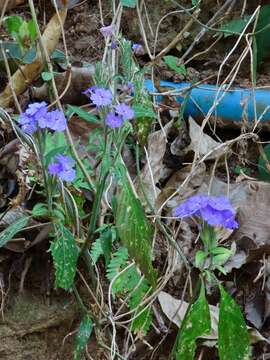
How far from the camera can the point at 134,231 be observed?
1.32 metres

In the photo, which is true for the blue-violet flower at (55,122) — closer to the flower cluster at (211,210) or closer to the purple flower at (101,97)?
the purple flower at (101,97)

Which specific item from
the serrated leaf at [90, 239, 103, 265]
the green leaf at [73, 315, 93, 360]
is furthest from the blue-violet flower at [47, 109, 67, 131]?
the green leaf at [73, 315, 93, 360]

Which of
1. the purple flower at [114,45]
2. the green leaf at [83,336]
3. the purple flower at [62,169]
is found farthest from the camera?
the purple flower at [114,45]

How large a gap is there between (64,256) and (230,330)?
36 centimetres

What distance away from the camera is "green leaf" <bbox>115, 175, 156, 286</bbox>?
1.32m

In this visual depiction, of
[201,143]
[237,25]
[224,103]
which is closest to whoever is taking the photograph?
[201,143]

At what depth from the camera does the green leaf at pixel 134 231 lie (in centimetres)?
132

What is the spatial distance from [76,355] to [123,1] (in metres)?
0.90

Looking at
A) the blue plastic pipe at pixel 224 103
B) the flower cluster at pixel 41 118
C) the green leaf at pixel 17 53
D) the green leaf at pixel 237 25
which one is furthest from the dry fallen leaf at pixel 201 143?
the flower cluster at pixel 41 118

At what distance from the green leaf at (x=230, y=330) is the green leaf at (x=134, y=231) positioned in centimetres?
17

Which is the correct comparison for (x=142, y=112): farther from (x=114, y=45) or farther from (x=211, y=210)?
(x=211, y=210)

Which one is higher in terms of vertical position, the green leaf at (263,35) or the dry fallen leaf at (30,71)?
the dry fallen leaf at (30,71)

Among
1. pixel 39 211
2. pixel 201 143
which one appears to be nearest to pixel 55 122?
pixel 39 211

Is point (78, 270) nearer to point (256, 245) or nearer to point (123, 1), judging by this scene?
point (256, 245)
